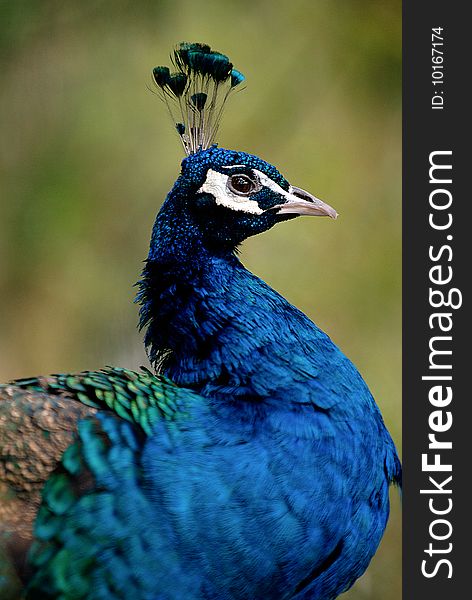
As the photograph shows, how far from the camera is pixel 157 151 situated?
152 inches

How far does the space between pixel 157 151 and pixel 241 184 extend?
2069 mm

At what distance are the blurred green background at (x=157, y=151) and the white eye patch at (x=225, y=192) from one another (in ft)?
5.77

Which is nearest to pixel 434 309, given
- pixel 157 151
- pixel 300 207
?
pixel 300 207

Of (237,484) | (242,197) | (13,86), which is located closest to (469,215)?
(242,197)

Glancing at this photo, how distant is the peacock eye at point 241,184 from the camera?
72.9 inches

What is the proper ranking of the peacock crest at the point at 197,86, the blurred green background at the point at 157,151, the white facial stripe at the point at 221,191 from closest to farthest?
1. the white facial stripe at the point at 221,191
2. the peacock crest at the point at 197,86
3. the blurred green background at the point at 157,151

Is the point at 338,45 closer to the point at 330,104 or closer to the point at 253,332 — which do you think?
the point at 330,104

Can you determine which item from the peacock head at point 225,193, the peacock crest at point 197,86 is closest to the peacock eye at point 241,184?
the peacock head at point 225,193

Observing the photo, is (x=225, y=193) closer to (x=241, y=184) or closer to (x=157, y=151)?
(x=241, y=184)

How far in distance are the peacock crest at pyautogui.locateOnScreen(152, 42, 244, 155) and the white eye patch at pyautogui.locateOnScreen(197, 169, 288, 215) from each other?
0.17m

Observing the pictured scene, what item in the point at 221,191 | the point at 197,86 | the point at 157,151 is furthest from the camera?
the point at 157,151

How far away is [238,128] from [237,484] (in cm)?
247

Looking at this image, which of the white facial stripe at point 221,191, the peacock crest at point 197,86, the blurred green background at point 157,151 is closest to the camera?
the white facial stripe at point 221,191

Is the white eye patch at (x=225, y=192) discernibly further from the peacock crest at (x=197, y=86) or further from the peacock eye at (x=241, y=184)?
the peacock crest at (x=197, y=86)
